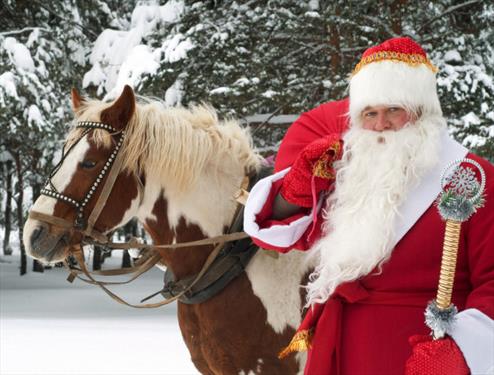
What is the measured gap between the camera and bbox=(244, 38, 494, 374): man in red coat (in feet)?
6.87

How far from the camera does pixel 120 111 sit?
136 inches

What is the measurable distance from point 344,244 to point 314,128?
71 centimetres

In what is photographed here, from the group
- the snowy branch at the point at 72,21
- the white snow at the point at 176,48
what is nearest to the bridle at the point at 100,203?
the white snow at the point at 176,48

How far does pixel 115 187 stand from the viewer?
3.43 metres

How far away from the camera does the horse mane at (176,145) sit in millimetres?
3438

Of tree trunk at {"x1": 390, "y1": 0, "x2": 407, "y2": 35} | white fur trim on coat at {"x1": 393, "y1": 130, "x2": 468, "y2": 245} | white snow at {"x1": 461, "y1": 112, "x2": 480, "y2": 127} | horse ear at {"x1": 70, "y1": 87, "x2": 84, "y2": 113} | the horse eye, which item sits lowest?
white snow at {"x1": 461, "y1": 112, "x2": 480, "y2": 127}

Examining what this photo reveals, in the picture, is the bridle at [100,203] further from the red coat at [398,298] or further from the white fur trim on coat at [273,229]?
the red coat at [398,298]

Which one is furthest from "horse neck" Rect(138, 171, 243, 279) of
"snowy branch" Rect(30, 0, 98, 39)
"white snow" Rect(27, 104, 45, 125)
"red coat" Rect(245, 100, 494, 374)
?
"snowy branch" Rect(30, 0, 98, 39)

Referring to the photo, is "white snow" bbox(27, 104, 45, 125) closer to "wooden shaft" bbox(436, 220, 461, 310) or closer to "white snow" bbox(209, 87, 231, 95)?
"white snow" bbox(209, 87, 231, 95)

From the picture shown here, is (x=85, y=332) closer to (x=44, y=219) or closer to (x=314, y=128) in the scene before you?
(x=44, y=219)

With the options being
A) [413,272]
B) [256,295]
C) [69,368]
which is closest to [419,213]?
[413,272]

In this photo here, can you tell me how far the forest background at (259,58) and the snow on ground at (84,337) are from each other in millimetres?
2806

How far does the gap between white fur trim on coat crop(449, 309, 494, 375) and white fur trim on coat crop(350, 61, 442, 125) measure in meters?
0.69

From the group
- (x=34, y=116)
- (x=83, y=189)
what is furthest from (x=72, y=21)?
(x=83, y=189)
